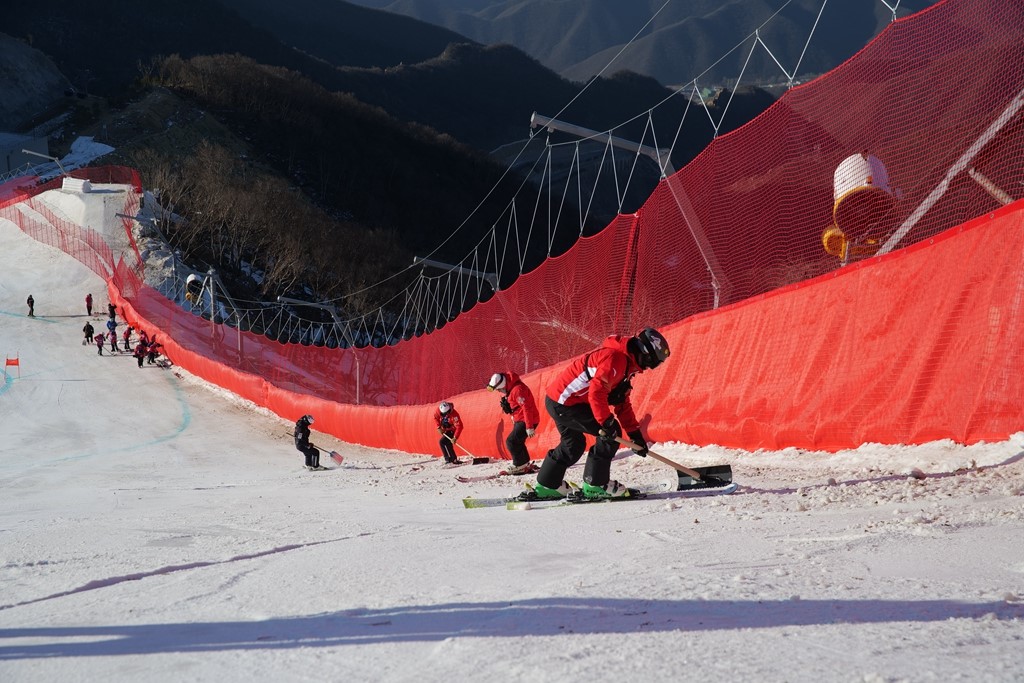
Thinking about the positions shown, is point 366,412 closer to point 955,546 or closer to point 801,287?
point 801,287

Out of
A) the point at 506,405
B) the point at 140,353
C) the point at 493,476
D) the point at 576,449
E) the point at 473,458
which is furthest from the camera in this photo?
the point at 140,353

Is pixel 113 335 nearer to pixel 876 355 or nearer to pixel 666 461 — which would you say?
pixel 666 461

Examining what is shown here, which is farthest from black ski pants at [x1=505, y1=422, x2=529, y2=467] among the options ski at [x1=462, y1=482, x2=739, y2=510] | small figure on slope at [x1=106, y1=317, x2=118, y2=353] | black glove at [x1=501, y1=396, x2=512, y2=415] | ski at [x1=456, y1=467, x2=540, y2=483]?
small figure on slope at [x1=106, y1=317, x2=118, y2=353]

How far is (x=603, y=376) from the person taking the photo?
725 centimetres

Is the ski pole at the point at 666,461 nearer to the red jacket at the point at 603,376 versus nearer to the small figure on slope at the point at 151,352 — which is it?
the red jacket at the point at 603,376

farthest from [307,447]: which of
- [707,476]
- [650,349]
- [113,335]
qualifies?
[113,335]

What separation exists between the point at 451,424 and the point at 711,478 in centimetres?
818

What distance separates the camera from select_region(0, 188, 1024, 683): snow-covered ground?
3428 millimetres

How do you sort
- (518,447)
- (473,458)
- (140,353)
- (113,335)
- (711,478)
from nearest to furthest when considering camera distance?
(711,478), (518,447), (473,458), (140,353), (113,335)

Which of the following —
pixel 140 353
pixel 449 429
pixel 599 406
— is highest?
pixel 599 406

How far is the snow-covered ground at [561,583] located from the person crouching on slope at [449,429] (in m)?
5.39

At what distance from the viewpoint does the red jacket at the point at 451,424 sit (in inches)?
607

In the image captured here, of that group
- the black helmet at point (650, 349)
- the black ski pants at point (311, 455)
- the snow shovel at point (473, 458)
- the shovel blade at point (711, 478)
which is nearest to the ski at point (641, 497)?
the shovel blade at point (711, 478)

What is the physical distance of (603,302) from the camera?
12.8m
